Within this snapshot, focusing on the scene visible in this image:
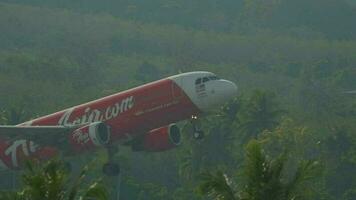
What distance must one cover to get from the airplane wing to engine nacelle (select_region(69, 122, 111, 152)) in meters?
1.31

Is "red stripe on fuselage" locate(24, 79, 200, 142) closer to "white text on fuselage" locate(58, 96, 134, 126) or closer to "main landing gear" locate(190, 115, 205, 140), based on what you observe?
"white text on fuselage" locate(58, 96, 134, 126)

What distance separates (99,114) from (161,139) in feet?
15.0

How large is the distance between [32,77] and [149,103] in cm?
13690

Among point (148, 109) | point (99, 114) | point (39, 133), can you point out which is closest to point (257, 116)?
point (99, 114)

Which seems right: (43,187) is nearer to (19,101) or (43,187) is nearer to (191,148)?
(191,148)

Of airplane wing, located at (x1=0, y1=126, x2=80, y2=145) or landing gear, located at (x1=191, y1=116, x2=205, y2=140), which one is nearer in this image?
landing gear, located at (x1=191, y1=116, x2=205, y2=140)

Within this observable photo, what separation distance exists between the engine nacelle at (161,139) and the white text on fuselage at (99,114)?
388 cm

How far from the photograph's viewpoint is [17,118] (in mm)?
125812

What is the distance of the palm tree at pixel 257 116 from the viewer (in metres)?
125

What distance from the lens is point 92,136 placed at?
199 ft

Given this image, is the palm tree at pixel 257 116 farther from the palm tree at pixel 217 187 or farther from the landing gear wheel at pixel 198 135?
the palm tree at pixel 217 187

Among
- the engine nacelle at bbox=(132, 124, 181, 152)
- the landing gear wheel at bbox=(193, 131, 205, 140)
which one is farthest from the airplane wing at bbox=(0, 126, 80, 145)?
the landing gear wheel at bbox=(193, 131, 205, 140)

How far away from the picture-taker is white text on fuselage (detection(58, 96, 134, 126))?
61.4 meters

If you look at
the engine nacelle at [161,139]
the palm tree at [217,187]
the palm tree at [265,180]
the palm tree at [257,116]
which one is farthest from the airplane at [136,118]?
the palm tree at [257,116]
